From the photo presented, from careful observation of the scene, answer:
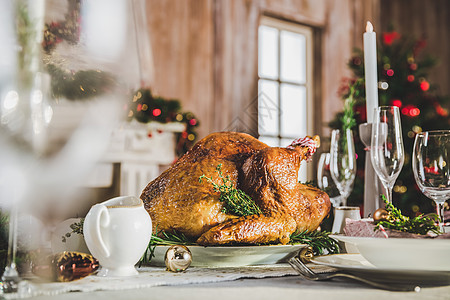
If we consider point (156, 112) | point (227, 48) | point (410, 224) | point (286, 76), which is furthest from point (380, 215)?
point (286, 76)

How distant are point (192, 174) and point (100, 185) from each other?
79.6 inches

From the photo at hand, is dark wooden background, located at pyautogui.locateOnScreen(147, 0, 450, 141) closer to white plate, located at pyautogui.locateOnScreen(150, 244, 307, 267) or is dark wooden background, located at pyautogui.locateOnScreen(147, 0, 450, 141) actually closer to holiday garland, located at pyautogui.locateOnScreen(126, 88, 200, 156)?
holiday garland, located at pyautogui.locateOnScreen(126, 88, 200, 156)

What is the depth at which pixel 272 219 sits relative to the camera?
0.78m

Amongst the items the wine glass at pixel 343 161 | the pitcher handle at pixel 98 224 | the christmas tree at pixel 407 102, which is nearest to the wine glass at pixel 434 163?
the wine glass at pixel 343 161

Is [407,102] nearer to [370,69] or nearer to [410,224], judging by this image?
[370,69]

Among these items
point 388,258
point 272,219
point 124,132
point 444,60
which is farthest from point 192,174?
point 444,60

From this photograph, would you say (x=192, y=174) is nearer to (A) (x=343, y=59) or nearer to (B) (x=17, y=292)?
(B) (x=17, y=292)

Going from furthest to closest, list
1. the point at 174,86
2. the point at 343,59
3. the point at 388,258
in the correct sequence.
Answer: the point at 343,59 → the point at 174,86 → the point at 388,258

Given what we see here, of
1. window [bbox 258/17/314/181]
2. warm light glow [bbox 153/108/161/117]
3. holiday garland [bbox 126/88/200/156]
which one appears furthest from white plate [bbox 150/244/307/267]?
window [bbox 258/17/314/181]

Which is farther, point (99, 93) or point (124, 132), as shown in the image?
point (124, 132)

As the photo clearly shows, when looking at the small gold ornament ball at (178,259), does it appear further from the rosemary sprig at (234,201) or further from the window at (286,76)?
the window at (286,76)

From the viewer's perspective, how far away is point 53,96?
2.74 ft

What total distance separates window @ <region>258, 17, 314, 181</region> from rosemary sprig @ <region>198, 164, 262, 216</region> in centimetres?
287

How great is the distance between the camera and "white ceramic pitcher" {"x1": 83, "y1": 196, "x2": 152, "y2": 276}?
0.63 m
